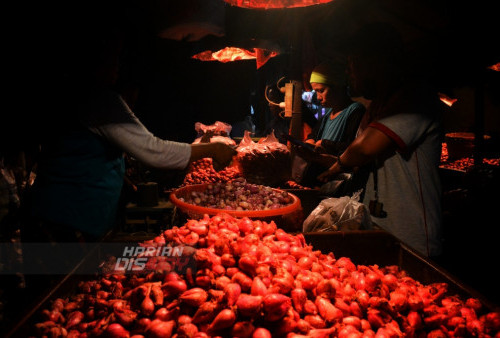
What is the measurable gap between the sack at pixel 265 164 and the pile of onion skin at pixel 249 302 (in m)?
1.66

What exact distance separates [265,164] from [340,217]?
4.13 ft

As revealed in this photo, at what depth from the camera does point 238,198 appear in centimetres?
204

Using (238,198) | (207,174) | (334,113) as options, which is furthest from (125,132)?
(334,113)

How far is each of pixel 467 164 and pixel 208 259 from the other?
549cm

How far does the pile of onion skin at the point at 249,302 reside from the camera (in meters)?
0.90

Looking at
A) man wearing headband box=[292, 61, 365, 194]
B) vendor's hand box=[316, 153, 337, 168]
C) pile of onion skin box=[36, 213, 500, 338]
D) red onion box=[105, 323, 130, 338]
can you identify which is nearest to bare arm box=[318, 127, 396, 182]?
vendor's hand box=[316, 153, 337, 168]

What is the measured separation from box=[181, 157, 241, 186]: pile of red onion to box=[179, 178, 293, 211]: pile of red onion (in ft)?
2.26

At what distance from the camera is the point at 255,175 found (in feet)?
9.57

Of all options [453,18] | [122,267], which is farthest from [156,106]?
[122,267]

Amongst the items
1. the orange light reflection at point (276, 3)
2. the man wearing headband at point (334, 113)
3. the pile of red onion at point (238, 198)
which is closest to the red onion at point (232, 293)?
the pile of red onion at point (238, 198)

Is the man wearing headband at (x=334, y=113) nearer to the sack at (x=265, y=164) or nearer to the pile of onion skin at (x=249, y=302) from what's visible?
the sack at (x=265, y=164)

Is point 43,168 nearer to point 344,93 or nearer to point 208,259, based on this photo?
point 208,259

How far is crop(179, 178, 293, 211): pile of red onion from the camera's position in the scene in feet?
6.20

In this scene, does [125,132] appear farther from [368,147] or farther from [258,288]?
[368,147]
